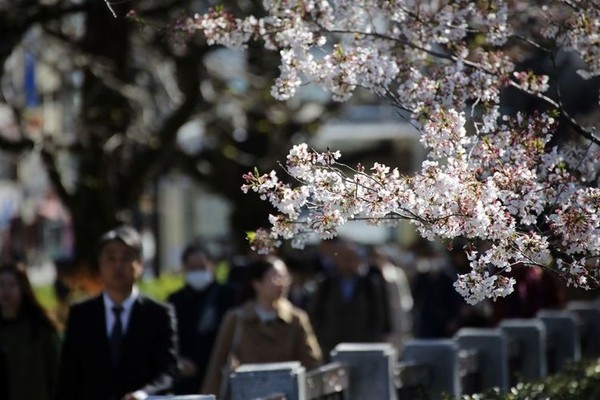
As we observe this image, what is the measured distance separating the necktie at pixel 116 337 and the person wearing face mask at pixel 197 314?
12.2 ft

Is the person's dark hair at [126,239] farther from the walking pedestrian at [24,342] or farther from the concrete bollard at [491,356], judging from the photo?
the concrete bollard at [491,356]

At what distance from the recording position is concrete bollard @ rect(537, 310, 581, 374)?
48.7 ft

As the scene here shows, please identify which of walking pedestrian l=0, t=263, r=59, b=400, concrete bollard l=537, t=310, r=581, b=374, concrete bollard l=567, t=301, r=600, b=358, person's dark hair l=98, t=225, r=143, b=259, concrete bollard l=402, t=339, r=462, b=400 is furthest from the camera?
concrete bollard l=567, t=301, r=600, b=358

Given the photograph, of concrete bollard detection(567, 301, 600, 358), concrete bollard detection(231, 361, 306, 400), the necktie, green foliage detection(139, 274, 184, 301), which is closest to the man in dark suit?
the necktie

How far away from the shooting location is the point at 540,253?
6242 mm

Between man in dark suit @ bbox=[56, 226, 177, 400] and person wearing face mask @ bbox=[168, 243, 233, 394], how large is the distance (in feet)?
11.9

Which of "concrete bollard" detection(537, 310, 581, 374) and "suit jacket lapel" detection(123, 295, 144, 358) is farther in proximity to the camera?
"concrete bollard" detection(537, 310, 581, 374)

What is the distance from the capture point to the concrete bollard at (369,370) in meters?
9.53

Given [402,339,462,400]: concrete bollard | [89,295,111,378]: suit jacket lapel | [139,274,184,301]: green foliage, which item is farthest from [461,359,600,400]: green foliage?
[139,274,184,301]: green foliage

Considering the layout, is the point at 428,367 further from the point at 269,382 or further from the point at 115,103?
the point at 115,103

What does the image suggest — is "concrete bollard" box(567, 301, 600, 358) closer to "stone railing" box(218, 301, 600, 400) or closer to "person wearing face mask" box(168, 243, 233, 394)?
"stone railing" box(218, 301, 600, 400)

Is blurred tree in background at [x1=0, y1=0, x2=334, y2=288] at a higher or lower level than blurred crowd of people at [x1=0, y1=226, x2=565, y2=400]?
higher

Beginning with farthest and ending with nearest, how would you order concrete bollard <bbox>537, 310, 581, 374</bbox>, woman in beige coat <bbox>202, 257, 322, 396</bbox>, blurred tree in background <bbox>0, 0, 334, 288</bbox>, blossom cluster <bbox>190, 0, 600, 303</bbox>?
blurred tree in background <bbox>0, 0, 334, 288</bbox>
concrete bollard <bbox>537, 310, 581, 374</bbox>
woman in beige coat <bbox>202, 257, 322, 396</bbox>
blossom cluster <bbox>190, 0, 600, 303</bbox>

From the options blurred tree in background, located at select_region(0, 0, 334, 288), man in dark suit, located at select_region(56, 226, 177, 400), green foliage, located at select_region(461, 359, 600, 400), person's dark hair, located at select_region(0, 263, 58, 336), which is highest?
blurred tree in background, located at select_region(0, 0, 334, 288)
